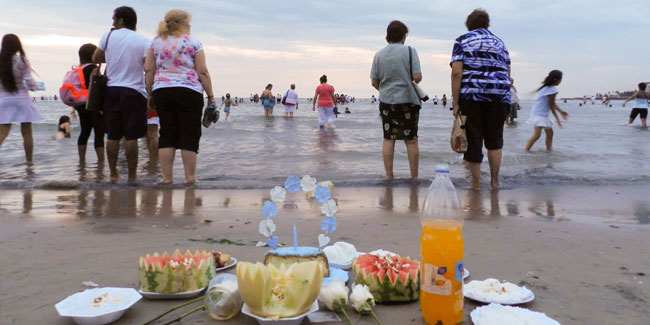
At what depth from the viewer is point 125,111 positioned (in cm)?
579

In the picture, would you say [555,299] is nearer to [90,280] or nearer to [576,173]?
[90,280]

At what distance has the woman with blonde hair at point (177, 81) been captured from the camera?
529 cm

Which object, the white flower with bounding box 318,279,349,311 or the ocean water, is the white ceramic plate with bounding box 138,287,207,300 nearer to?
the white flower with bounding box 318,279,349,311

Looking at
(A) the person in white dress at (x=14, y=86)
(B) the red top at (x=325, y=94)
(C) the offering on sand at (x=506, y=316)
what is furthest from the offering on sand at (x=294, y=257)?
(B) the red top at (x=325, y=94)

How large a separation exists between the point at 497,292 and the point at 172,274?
1.55 metres

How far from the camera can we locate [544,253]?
3.02 m

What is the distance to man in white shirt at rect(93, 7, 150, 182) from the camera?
18.6ft

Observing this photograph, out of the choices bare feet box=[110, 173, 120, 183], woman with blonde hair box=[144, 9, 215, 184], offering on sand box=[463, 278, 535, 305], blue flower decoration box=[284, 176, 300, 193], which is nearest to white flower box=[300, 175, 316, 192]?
blue flower decoration box=[284, 176, 300, 193]

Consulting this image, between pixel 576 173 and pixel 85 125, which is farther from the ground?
pixel 85 125

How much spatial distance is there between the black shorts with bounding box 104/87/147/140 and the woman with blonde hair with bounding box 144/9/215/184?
0.29 meters

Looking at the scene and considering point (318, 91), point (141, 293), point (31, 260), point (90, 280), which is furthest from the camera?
point (318, 91)

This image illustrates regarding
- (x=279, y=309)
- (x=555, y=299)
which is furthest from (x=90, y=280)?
(x=555, y=299)

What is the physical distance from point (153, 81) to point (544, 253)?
14.8ft

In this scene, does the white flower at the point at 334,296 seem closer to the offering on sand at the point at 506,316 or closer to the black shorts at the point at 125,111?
the offering on sand at the point at 506,316
